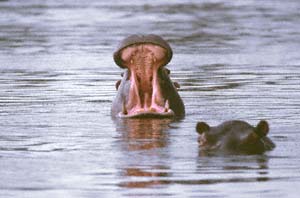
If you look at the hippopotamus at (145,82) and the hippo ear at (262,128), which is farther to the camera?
the hippopotamus at (145,82)

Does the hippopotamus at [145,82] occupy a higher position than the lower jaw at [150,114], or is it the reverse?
the hippopotamus at [145,82]

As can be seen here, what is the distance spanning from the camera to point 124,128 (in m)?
12.6

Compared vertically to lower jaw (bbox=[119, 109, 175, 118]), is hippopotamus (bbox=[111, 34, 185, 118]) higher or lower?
higher

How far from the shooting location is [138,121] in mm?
13062

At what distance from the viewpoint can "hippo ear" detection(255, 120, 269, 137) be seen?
34.8 ft

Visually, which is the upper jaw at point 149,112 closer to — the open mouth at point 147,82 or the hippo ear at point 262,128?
the open mouth at point 147,82

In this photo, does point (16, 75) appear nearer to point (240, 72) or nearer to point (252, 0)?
point (240, 72)

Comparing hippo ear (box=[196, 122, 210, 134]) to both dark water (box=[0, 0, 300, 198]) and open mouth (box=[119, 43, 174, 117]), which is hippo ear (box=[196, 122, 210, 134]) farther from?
open mouth (box=[119, 43, 174, 117])

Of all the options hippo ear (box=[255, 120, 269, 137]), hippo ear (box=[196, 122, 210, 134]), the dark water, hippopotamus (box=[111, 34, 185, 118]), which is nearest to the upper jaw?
hippopotamus (box=[111, 34, 185, 118])

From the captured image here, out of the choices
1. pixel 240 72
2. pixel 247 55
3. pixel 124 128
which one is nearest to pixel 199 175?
pixel 124 128

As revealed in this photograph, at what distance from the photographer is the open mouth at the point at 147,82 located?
13312mm

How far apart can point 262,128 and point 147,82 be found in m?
3.06

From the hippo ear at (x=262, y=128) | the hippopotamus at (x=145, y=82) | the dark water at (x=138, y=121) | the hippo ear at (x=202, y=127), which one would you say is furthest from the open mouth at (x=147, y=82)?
the hippo ear at (x=262, y=128)

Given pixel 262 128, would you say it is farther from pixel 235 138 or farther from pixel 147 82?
pixel 147 82
